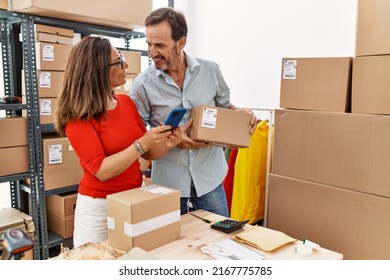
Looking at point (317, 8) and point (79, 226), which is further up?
point (317, 8)

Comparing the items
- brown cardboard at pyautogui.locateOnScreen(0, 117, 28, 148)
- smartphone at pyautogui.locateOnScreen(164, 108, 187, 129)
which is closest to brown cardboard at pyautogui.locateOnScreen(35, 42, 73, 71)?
brown cardboard at pyautogui.locateOnScreen(0, 117, 28, 148)

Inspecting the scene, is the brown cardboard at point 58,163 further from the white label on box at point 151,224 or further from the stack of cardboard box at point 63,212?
the white label on box at point 151,224

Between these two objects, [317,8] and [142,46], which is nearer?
→ [317,8]

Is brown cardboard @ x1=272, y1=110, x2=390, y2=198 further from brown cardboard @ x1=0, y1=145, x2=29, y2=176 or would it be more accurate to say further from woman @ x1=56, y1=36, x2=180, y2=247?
brown cardboard @ x1=0, y1=145, x2=29, y2=176

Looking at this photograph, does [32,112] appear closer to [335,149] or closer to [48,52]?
[48,52]

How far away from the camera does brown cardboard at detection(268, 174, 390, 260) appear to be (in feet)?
5.54

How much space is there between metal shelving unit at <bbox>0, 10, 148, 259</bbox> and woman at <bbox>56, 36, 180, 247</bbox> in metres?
0.90

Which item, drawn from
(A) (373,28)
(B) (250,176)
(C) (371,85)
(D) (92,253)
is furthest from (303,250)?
(B) (250,176)

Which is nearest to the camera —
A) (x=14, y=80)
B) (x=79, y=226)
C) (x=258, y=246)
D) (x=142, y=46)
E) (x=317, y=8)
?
(x=258, y=246)
